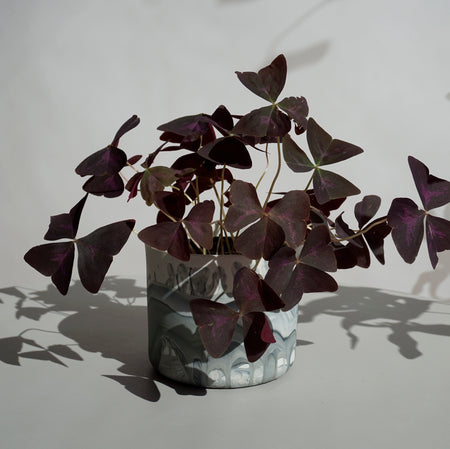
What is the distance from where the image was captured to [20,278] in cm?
217

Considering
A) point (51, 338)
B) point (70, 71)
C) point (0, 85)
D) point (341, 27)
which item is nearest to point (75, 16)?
point (70, 71)

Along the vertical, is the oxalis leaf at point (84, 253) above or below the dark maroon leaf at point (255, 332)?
above

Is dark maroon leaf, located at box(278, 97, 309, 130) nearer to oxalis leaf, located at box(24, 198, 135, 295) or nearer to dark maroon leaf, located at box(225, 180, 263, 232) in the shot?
dark maroon leaf, located at box(225, 180, 263, 232)

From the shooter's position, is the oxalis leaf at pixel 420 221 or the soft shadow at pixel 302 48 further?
the soft shadow at pixel 302 48

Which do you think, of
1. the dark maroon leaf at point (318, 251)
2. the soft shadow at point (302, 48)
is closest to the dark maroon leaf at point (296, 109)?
the dark maroon leaf at point (318, 251)

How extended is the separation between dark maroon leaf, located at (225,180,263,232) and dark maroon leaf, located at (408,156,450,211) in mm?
190

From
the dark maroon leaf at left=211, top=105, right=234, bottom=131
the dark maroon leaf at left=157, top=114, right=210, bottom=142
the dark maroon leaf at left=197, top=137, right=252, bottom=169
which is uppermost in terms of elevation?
the dark maroon leaf at left=211, top=105, right=234, bottom=131

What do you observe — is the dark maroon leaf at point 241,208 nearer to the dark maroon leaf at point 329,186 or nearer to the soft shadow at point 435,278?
the dark maroon leaf at point 329,186

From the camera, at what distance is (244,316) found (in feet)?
1.93

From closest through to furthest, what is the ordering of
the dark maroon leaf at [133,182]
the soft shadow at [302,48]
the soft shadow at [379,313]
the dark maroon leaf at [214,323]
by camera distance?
1. the dark maroon leaf at [214,323]
2. the dark maroon leaf at [133,182]
3. the soft shadow at [379,313]
4. the soft shadow at [302,48]

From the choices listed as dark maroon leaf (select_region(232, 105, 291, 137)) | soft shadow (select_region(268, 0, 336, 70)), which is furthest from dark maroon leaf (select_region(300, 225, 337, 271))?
soft shadow (select_region(268, 0, 336, 70))

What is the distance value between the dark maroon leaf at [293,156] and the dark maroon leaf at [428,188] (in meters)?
0.12

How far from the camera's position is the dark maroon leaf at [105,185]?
0.65 m

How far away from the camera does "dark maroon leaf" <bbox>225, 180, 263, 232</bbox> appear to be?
581 mm
